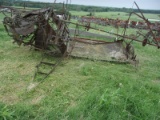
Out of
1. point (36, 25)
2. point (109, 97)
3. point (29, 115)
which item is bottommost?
point (29, 115)

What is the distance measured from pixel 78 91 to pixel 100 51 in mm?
3275

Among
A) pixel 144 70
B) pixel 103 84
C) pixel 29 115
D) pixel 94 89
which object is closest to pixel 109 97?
pixel 94 89

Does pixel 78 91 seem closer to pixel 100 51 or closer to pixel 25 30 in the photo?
pixel 25 30

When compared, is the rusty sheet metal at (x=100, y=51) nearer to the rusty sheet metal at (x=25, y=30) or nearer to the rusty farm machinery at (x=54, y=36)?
the rusty farm machinery at (x=54, y=36)

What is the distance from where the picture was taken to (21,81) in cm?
573

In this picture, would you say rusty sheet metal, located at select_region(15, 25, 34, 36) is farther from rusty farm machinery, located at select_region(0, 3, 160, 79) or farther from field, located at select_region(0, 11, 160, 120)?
field, located at select_region(0, 11, 160, 120)

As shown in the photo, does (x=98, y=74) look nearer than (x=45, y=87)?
No

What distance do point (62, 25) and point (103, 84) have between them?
2703 mm

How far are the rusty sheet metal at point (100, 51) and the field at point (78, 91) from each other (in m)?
0.27

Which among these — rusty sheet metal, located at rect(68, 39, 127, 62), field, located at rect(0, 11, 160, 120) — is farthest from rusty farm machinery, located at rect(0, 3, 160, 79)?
field, located at rect(0, 11, 160, 120)

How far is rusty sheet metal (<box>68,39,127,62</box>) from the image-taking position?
791 cm

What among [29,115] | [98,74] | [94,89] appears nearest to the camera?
[29,115]

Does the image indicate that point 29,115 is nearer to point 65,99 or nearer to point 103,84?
point 65,99

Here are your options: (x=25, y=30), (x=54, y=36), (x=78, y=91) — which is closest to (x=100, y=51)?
(x=54, y=36)
